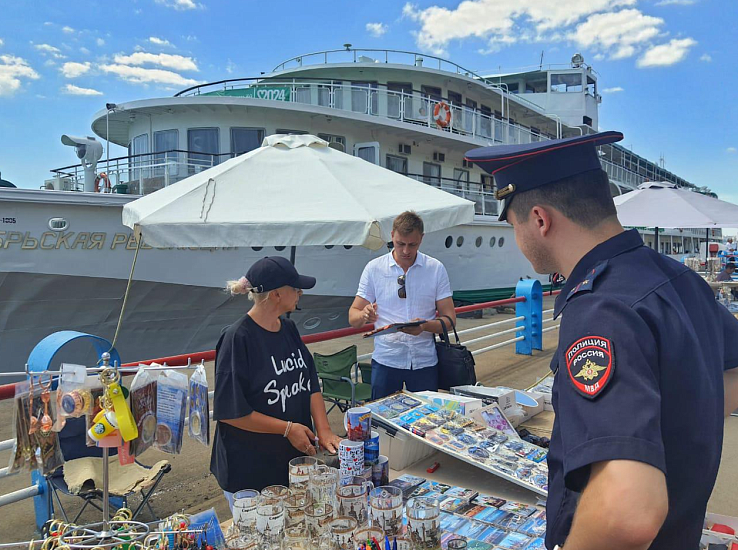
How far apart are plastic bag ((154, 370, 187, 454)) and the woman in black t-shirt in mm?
309

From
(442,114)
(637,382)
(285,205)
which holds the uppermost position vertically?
(442,114)

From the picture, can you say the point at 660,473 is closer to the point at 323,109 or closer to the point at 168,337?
the point at 168,337

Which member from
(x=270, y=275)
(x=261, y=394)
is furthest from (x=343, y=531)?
(x=270, y=275)

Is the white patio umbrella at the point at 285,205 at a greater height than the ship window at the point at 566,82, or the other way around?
the ship window at the point at 566,82

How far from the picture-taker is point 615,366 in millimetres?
1047

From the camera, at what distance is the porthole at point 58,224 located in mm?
8352

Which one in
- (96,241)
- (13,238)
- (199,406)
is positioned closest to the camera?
(199,406)

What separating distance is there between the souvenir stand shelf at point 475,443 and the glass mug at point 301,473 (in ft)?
2.10

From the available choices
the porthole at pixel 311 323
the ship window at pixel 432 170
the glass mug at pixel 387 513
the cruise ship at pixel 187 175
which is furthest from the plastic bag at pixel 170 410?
the ship window at pixel 432 170

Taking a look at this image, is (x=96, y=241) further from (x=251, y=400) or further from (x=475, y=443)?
(x=475, y=443)

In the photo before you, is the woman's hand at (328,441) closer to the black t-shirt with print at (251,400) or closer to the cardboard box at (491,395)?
the black t-shirt with print at (251,400)

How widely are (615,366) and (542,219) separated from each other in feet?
1.43

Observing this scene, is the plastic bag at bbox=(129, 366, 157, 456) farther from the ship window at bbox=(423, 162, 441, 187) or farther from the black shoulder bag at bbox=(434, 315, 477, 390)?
the ship window at bbox=(423, 162, 441, 187)

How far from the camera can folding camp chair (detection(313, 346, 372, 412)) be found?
18.9ft
